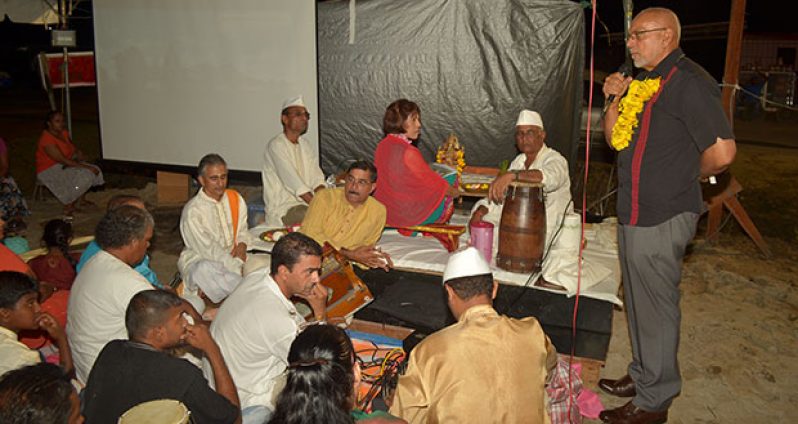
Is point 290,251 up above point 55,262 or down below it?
above

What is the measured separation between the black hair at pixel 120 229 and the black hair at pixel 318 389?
1.83 metres

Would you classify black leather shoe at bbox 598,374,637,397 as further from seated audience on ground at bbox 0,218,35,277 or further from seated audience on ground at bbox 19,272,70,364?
seated audience on ground at bbox 0,218,35,277

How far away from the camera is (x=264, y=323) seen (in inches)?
133

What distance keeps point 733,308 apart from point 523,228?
2.30 metres

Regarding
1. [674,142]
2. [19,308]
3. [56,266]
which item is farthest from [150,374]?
[674,142]

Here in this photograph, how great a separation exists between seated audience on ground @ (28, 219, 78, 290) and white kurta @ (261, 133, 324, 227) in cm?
220

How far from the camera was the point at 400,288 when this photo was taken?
5609 millimetres

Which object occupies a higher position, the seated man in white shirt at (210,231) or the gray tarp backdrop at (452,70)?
the gray tarp backdrop at (452,70)

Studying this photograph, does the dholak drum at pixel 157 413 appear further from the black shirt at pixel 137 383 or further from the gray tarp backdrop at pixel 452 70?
the gray tarp backdrop at pixel 452 70

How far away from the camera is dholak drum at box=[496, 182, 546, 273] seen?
5199mm

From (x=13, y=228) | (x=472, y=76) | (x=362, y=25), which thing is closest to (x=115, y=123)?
(x=13, y=228)

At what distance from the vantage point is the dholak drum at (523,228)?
17.1ft

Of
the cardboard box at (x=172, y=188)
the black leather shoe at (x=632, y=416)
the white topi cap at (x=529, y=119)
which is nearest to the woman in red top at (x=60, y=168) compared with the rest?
the cardboard box at (x=172, y=188)

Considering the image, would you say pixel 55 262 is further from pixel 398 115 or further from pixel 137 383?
pixel 398 115
